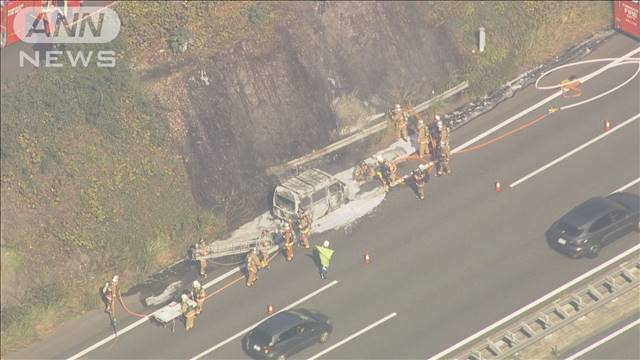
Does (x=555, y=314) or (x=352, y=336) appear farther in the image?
(x=352, y=336)

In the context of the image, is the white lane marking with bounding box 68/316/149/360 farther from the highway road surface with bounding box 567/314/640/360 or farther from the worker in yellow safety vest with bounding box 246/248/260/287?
the highway road surface with bounding box 567/314/640/360

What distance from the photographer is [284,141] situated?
55.3 meters

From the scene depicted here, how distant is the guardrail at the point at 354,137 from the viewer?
54.8 m

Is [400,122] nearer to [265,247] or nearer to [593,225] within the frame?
[265,247]

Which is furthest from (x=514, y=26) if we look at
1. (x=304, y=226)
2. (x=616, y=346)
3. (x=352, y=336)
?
(x=616, y=346)

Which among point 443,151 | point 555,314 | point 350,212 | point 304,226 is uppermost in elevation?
point 443,151

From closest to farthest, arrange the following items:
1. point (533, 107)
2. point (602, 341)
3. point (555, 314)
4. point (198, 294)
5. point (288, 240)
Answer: point (602, 341) → point (555, 314) → point (198, 294) → point (288, 240) → point (533, 107)

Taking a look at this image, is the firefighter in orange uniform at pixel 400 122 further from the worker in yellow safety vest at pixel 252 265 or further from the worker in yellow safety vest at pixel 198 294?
the worker in yellow safety vest at pixel 198 294

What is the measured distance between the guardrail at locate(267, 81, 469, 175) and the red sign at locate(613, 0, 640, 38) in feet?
28.1

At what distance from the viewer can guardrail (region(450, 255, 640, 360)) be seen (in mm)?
43312

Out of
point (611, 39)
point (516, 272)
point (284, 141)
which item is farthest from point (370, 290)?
point (611, 39)

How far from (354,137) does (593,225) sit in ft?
44.2

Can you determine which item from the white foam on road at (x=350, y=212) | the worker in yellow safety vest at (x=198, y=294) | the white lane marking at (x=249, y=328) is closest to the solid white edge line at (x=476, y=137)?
the worker in yellow safety vest at (x=198, y=294)

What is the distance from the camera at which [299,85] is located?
56438 mm
